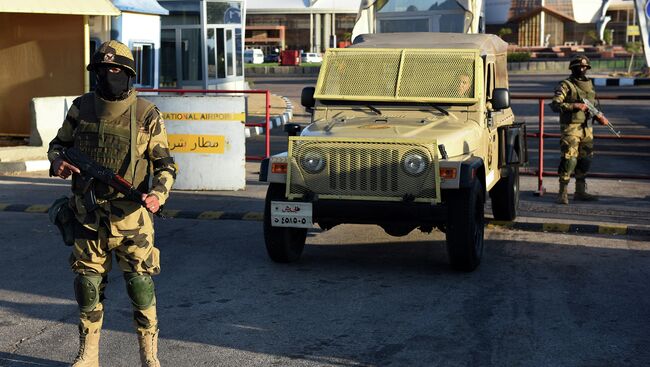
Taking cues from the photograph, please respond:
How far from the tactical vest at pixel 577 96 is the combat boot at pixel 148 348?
25.8ft

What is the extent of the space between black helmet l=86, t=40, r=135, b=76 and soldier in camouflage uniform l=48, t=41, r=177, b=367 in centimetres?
1

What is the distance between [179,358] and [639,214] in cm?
743

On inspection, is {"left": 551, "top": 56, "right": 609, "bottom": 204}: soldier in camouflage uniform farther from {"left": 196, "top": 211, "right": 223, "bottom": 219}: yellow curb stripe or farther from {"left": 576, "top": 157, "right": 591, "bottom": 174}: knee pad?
{"left": 196, "top": 211, "right": 223, "bottom": 219}: yellow curb stripe

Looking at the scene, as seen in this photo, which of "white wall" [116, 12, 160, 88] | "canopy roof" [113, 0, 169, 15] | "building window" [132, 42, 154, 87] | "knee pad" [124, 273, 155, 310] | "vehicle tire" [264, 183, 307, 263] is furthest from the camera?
"building window" [132, 42, 154, 87]

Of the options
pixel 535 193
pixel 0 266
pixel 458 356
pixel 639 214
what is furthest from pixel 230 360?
pixel 535 193

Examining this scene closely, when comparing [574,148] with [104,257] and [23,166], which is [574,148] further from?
[23,166]

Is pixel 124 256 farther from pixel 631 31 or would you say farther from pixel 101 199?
pixel 631 31

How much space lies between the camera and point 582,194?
44.4 feet

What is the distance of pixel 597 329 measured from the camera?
23.7 feet

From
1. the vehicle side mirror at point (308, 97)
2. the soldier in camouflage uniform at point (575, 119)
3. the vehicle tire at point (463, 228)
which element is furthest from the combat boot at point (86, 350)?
the soldier in camouflage uniform at point (575, 119)

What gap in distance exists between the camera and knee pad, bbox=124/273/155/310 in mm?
5926

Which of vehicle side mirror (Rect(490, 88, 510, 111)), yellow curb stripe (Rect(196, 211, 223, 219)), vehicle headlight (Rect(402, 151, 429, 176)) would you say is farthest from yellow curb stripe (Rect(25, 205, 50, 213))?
vehicle side mirror (Rect(490, 88, 510, 111))

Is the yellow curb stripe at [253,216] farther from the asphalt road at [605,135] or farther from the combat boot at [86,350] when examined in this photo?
the combat boot at [86,350]

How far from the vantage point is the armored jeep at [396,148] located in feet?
28.8
